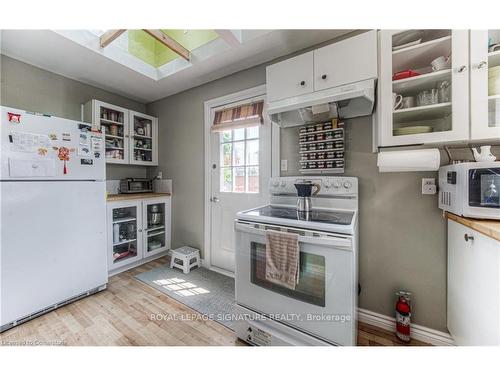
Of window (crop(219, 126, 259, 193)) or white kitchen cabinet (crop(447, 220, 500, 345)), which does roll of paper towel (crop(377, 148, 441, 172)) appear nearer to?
white kitchen cabinet (crop(447, 220, 500, 345))

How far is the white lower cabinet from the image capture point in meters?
2.23

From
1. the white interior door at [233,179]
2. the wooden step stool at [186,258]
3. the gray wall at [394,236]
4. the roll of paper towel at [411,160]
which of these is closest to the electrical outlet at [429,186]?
the gray wall at [394,236]

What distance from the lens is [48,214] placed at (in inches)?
61.6

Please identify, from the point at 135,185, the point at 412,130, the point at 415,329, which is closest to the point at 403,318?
the point at 415,329

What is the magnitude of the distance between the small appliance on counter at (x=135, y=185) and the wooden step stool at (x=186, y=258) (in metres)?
1.07

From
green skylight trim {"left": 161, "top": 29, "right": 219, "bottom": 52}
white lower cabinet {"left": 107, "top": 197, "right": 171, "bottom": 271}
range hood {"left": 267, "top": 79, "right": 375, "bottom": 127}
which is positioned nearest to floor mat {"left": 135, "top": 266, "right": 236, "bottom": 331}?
white lower cabinet {"left": 107, "top": 197, "right": 171, "bottom": 271}

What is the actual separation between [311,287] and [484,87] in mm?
1399

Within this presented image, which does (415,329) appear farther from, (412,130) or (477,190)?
(412,130)

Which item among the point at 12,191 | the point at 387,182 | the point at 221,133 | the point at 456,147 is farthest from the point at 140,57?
the point at 456,147

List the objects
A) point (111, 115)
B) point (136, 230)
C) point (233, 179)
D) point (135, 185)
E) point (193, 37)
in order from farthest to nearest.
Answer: point (135, 185) < point (111, 115) < point (136, 230) < point (233, 179) < point (193, 37)

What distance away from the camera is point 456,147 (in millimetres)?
1239

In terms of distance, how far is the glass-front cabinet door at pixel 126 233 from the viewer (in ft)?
7.45

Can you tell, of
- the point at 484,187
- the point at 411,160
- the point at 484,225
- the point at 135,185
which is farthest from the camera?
the point at 135,185
